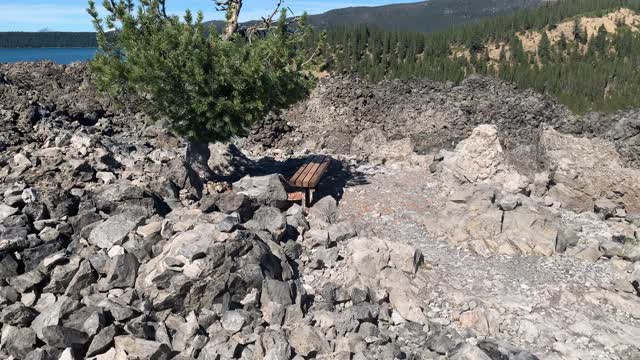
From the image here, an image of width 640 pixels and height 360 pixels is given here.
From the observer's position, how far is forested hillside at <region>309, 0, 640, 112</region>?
26.2 m

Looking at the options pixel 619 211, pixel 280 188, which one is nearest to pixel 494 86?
pixel 619 211

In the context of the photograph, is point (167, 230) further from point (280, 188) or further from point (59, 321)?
point (280, 188)

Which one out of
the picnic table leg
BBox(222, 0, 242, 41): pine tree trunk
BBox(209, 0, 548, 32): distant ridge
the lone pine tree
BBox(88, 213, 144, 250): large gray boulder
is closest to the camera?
BBox(88, 213, 144, 250): large gray boulder

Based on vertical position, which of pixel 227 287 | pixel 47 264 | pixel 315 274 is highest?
pixel 47 264

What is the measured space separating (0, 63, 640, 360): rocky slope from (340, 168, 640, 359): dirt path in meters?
0.04

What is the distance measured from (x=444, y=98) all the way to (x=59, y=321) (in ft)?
61.4

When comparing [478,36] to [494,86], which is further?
[478,36]

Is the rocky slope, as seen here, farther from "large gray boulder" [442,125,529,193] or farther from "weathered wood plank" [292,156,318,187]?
"weathered wood plank" [292,156,318,187]

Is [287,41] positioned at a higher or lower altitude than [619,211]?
higher

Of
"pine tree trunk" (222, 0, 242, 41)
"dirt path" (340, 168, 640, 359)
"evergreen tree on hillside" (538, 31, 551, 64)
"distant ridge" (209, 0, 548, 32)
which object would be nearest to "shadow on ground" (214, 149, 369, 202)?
"dirt path" (340, 168, 640, 359)

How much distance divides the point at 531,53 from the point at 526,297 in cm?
2611

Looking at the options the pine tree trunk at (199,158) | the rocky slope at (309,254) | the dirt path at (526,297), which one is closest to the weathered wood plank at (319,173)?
the rocky slope at (309,254)

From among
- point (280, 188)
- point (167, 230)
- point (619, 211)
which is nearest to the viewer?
point (167, 230)

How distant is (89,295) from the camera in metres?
8.80
